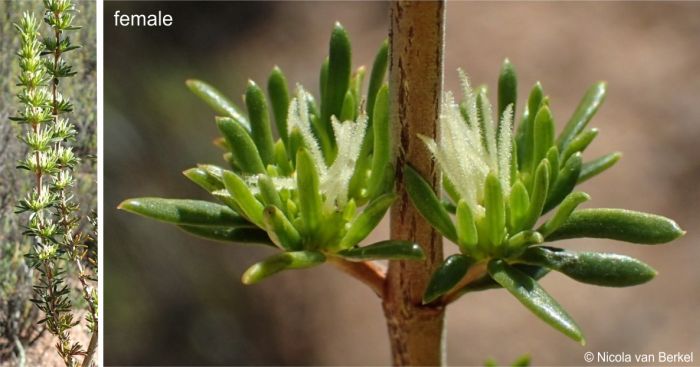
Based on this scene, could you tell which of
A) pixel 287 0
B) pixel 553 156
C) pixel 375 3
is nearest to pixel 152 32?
pixel 287 0

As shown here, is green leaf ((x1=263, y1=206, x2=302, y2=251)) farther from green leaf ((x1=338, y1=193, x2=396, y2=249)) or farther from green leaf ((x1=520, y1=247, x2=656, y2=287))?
green leaf ((x1=520, y1=247, x2=656, y2=287))

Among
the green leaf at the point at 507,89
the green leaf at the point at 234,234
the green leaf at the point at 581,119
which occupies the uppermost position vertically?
the green leaf at the point at 507,89

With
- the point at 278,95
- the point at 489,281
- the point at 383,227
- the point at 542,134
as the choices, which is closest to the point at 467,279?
the point at 489,281

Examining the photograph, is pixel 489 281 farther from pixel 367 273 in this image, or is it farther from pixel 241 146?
pixel 241 146

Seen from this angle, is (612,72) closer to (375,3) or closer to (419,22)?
(375,3)

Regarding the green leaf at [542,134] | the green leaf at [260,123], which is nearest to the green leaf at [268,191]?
the green leaf at [260,123]

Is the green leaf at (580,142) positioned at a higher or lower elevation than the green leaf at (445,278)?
higher

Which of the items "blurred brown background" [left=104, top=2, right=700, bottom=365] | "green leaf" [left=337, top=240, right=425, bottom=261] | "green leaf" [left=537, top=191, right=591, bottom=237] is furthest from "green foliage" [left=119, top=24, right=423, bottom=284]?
"blurred brown background" [left=104, top=2, right=700, bottom=365]

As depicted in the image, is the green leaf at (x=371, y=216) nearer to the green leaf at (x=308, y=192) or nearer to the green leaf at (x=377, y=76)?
the green leaf at (x=308, y=192)
